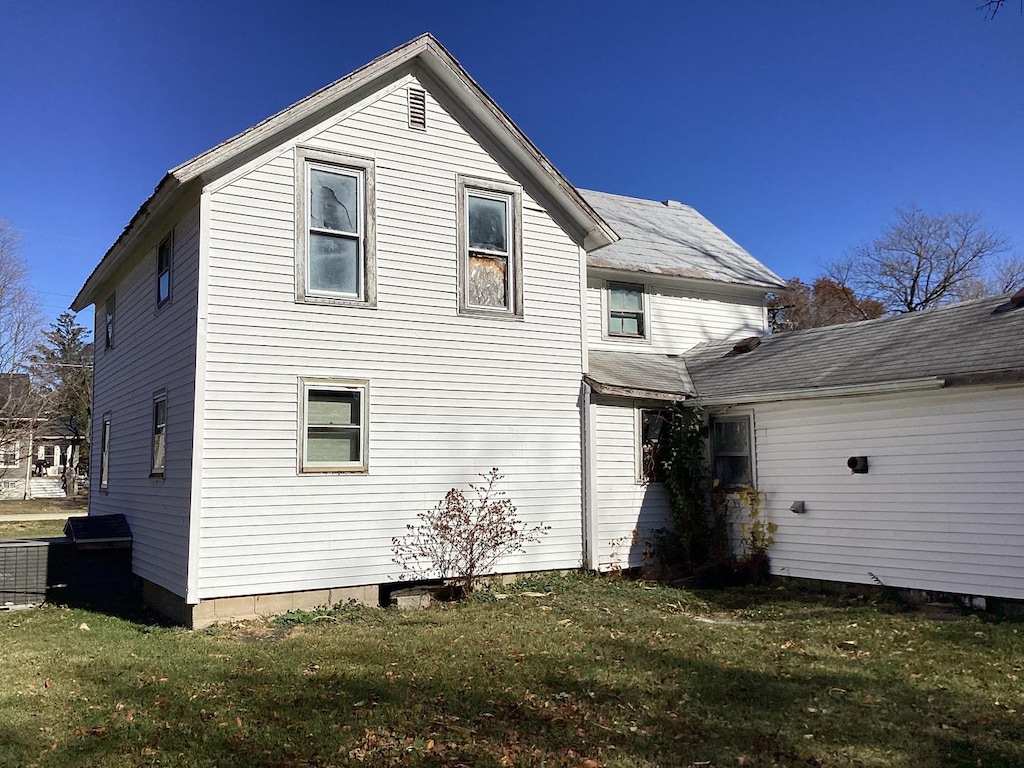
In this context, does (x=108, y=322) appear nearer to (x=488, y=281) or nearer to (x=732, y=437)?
(x=488, y=281)

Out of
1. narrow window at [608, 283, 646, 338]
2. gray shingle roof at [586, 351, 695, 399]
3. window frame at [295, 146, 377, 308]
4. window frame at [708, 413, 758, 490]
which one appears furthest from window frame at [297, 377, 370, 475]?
window frame at [708, 413, 758, 490]

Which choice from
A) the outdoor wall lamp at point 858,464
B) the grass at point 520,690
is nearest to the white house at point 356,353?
the grass at point 520,690

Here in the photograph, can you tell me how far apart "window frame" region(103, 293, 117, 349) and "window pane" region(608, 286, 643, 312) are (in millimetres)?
9757

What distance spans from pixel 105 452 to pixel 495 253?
919cm

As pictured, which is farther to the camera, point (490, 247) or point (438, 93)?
point (490, 247)

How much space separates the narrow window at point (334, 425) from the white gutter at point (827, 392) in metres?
5.90

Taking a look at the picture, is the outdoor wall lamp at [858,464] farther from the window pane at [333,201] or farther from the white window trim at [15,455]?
the white window trim at [15,455]

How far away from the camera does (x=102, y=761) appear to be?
18.3ft

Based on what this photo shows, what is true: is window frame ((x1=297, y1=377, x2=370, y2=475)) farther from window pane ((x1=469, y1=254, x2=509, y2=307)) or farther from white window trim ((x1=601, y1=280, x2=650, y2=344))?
white window trim ((x1=601, y1=280, x2=650, y2=344))

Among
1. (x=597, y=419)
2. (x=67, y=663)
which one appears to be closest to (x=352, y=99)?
(x=597, y=419)

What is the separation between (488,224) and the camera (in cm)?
1298

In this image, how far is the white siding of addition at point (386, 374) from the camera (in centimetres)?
1058

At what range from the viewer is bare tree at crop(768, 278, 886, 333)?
135 feet

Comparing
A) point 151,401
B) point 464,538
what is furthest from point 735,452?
point 151,401
